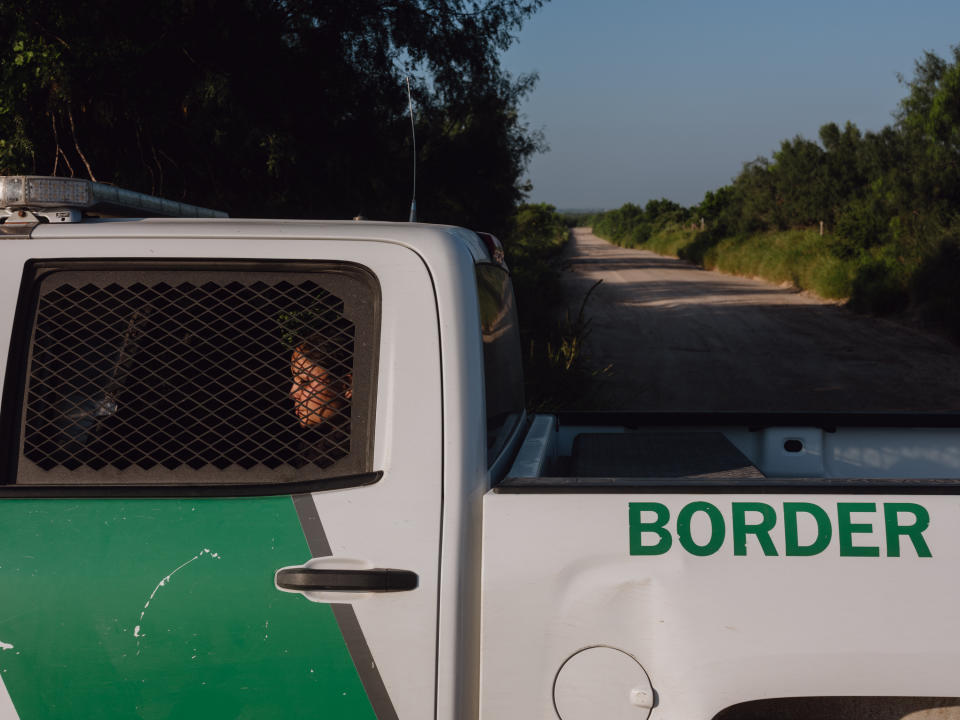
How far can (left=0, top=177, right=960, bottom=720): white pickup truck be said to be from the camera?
177cm

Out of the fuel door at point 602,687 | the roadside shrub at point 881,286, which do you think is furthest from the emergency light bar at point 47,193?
the roadside shrub at point 881,286

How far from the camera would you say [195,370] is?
2018mm

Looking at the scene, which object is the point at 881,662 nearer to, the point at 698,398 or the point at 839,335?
the point at 698,398

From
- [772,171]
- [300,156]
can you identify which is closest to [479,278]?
[300,156]

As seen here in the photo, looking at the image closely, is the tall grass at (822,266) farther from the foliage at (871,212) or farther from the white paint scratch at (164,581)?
the white paint scratch at (164,581)

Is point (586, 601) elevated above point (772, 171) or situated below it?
below

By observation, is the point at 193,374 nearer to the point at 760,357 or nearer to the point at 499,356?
the point at 499,356

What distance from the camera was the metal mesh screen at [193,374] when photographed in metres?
1.98

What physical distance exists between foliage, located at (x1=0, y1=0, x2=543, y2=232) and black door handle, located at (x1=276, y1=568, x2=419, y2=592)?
6.33 metres

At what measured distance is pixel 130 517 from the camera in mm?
1893

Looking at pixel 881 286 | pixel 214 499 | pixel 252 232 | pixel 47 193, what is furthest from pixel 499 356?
pixel 881 286

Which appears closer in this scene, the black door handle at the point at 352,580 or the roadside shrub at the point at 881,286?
the black door handle at the point at 352,580

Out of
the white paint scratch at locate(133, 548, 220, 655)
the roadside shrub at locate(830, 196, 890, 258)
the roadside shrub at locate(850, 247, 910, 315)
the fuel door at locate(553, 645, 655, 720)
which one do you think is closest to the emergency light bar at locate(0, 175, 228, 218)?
the white paint scratch at locate(133, 548, 220, 655)

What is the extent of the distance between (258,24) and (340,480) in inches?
320
